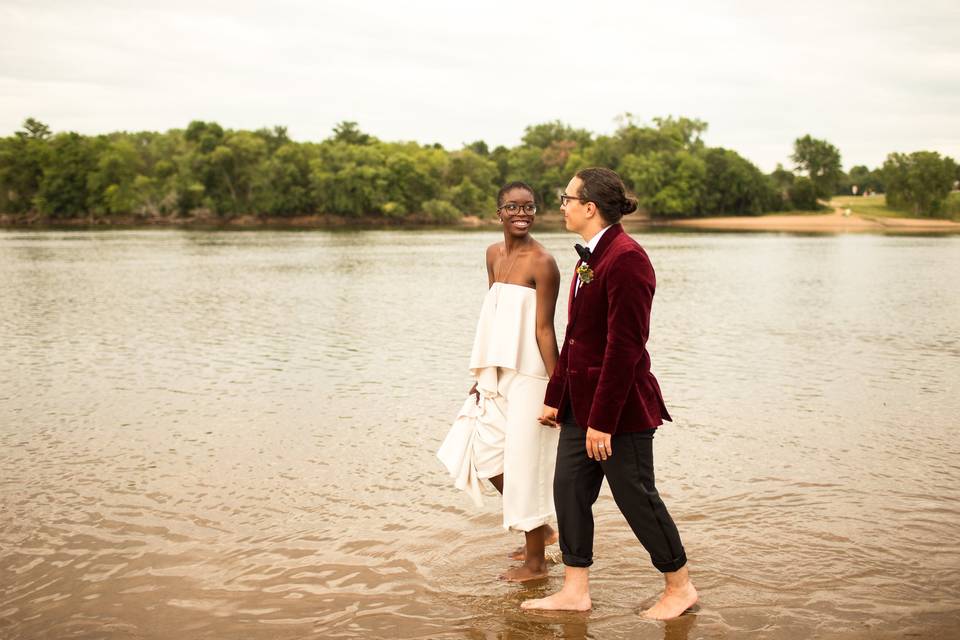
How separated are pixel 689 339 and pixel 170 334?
9.78 metres

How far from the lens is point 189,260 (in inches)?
1464

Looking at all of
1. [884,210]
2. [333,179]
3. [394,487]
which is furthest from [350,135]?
[394,487]

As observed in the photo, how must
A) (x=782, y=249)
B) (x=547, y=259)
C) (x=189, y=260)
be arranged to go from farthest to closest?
(x=782, y=249), (x=189, y=260), (x=547, y=259)

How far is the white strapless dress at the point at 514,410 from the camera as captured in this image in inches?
189

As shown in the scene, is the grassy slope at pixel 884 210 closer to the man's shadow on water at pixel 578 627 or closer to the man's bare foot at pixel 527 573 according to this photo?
the man's bare foot at pixel 527 573

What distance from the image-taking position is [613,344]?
405 cm

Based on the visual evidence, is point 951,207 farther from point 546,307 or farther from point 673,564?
point 673,564

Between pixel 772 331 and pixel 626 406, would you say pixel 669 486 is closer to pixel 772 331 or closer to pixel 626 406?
pixel 626 406

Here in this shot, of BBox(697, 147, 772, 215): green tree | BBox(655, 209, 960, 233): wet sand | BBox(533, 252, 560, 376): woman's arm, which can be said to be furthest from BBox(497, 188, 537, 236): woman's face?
BBox(697, 147, 772, 215): green tree

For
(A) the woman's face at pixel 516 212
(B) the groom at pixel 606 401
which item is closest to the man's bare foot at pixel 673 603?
(B) the groom at pixel 606 401

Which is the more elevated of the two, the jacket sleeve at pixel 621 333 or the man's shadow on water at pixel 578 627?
the jacket sleeve at pixel 621 333

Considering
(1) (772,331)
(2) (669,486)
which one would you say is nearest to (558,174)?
(1) (772,331)

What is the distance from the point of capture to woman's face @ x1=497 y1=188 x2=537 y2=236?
4945mm

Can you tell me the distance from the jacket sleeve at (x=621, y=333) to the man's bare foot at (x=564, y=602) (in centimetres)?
107
